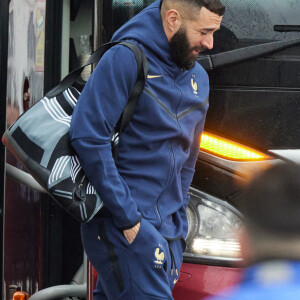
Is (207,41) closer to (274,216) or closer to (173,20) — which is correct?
(173,20)

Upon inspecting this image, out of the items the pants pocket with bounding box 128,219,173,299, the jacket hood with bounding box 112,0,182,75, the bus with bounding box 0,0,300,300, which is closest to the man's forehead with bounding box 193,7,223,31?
the jacket hood with bounding box 112,0,182,75

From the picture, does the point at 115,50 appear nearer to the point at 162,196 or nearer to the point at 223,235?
the point at 162,196

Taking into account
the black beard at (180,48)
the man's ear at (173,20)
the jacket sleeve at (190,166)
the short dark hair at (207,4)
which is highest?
the short dark hair at (207,4)

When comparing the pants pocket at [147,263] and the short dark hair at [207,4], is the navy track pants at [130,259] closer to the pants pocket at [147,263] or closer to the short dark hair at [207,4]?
the pants pocket at [147,263]

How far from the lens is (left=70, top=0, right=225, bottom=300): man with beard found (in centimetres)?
266

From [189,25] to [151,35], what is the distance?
13cm

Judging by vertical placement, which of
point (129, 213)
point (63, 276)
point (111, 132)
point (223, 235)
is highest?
point (111, 132)

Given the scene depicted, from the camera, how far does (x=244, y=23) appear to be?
3.38m

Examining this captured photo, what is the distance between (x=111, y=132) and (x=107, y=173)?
0.14 meters

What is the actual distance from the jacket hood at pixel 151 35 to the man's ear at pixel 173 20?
31mm

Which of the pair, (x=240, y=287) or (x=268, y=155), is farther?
(x=268, y=155)

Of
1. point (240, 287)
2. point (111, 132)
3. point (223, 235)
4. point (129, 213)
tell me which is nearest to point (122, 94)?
point (111, 132)

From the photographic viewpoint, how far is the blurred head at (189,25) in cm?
278

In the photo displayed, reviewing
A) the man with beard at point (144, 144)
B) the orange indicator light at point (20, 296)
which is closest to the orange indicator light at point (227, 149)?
the man with beard at point (144, 144)
